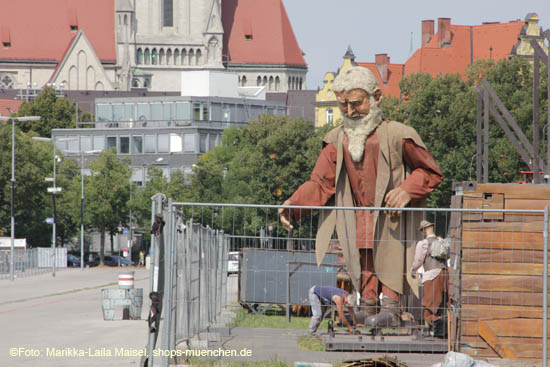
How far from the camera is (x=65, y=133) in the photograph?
10156 cm

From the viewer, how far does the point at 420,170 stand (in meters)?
13.0

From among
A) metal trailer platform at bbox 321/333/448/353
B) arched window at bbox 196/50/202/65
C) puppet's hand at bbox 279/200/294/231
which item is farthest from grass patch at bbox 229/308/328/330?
arched window at bbox 196/50/202/65

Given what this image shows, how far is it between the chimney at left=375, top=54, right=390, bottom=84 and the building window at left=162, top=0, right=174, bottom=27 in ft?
152

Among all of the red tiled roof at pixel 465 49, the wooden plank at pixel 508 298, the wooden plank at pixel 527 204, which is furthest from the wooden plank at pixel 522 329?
the red tiled roof at pixel 465 49

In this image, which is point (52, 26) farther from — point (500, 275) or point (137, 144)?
point (500, 275)

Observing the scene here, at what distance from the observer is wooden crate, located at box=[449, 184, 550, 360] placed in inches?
468

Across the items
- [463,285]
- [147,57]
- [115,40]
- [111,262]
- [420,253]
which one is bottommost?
[111,262]

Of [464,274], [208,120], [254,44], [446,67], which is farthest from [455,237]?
[254,44]

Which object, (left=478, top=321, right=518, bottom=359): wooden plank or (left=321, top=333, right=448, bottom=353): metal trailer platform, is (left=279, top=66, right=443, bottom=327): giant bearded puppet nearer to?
(left=321, top=333, right=448, bottom=353): metal trailer platform

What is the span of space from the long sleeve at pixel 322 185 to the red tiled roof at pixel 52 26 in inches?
5371

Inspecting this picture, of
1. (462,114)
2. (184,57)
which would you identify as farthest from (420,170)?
(184,57)

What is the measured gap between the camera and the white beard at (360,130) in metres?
13.0

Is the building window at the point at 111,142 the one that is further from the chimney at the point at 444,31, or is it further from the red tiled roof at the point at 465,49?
the chimney at the point at 444,31

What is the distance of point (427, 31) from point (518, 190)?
95.7m
